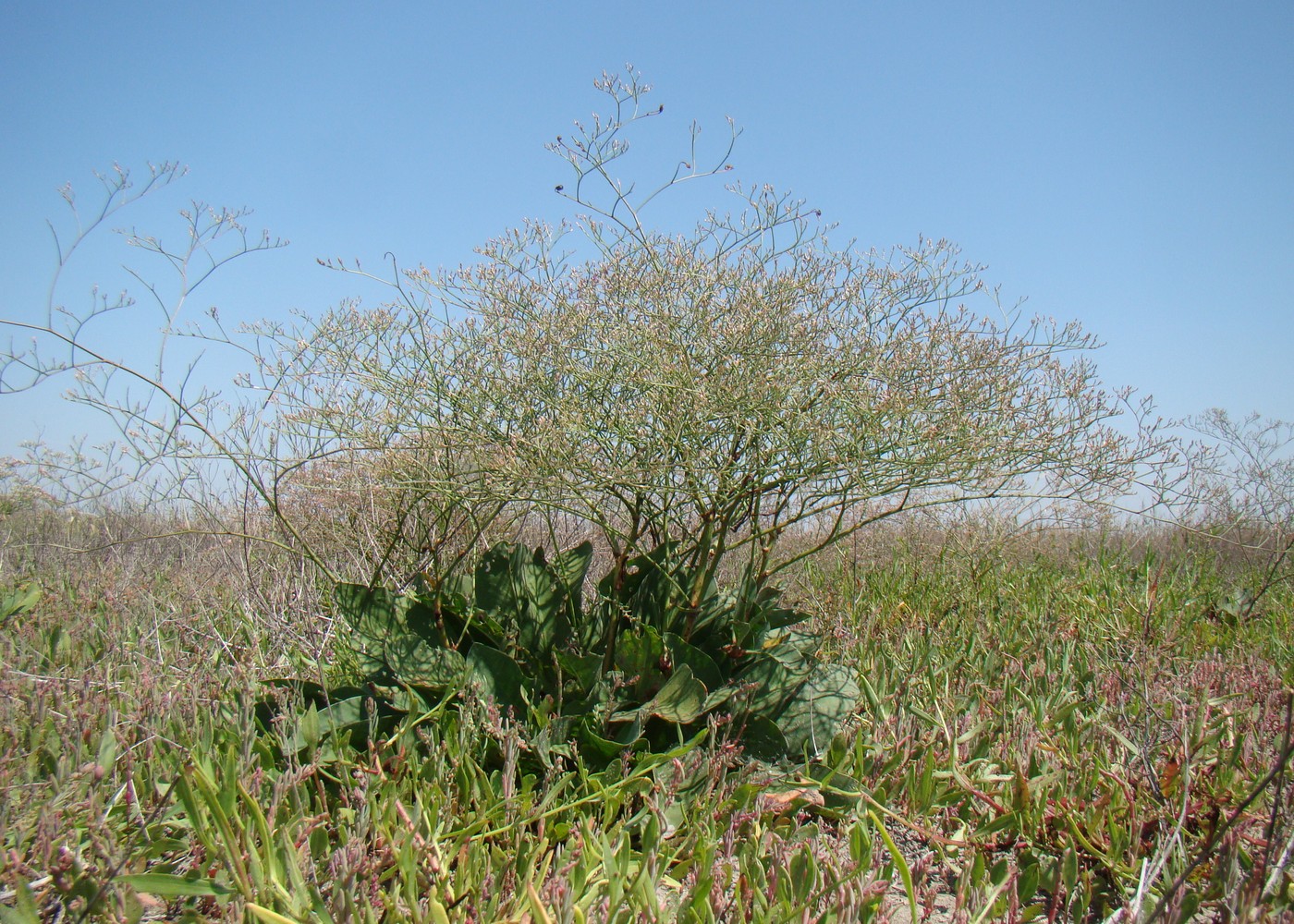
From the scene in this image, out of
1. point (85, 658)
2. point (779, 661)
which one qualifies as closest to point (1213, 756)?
point (779, 661)

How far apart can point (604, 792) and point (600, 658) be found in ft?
1.59

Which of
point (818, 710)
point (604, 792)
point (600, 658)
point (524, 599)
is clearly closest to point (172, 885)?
point (604, 792)

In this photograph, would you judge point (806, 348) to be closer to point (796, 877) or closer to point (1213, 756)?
point (796, 877)

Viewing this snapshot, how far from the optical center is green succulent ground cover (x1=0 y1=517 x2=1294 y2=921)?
1.77 metres

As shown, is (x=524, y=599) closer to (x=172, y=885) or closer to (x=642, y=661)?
(x=642, y=661)

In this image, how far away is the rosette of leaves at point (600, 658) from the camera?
8.24 ft

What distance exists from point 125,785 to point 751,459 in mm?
1836

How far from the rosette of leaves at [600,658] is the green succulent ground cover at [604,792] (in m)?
0.02

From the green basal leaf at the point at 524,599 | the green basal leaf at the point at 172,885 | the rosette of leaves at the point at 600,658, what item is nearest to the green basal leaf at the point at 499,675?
the rosette of leaves at the point at 600,658

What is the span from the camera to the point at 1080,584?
16.4 feet

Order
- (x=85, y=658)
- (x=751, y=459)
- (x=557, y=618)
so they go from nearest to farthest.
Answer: (x=751, y=459) < (x=557, y=618) < (x=85, y=658)

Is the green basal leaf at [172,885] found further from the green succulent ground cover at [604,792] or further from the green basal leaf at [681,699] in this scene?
the green basal leaf at [681,699]

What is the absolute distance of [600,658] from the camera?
2.59m

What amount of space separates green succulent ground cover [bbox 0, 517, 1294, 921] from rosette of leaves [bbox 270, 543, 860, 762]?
19 mm
